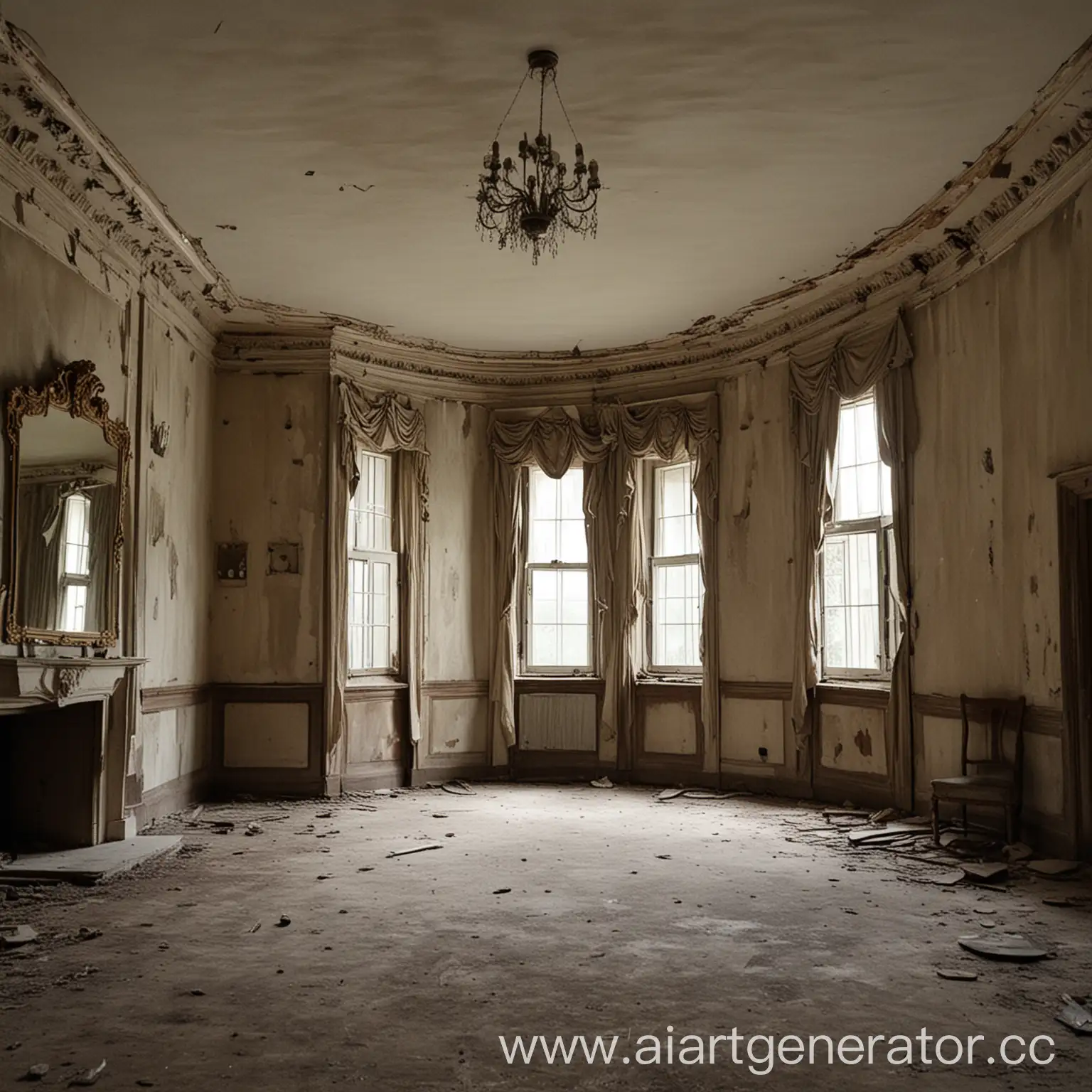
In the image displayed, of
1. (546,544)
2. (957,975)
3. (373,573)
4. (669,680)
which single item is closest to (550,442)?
(546,544)

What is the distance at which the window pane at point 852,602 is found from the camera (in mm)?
7207

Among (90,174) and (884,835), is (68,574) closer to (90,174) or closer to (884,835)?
(90,174)

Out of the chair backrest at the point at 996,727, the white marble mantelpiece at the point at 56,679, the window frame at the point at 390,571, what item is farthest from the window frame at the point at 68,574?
the chair backrest at the point at 996,727

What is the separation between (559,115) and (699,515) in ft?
13.5

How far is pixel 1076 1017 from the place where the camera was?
3.18 metres

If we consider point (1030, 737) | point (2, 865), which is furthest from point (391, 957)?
point (1030, 737)

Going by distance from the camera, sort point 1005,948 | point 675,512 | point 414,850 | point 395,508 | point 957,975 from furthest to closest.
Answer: point 675,512
point 395,508
point 414,850
point 1005,948
point 957,975

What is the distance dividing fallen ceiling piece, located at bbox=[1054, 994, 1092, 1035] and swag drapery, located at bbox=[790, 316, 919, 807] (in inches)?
135

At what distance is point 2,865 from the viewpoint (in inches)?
199

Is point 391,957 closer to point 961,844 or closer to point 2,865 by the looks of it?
point 2,865

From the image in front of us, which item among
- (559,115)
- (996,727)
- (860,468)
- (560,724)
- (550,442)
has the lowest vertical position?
(560,724)

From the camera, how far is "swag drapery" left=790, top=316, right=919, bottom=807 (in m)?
6.74

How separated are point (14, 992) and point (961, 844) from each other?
4537mm

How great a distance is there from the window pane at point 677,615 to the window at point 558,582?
0.61m
